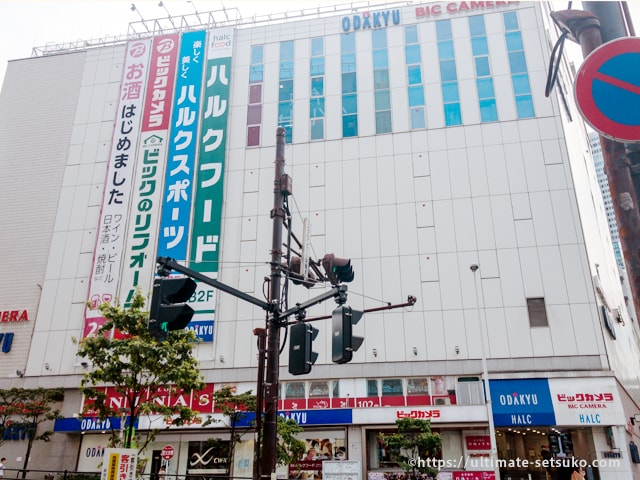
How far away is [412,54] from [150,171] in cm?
1810

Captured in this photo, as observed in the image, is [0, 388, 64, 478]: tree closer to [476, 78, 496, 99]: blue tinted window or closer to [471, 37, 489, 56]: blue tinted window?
[476, 78, 496, 99]: blue tinted window

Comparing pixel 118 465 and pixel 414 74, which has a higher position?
pixel 414 74

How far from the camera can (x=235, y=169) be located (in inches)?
1275

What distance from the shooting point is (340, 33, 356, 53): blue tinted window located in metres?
33.8

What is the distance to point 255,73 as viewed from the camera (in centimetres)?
3444

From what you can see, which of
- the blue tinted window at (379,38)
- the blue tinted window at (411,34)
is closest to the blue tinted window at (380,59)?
the blue tinted window at (379,38)

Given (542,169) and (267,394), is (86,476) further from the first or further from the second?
(542,169)

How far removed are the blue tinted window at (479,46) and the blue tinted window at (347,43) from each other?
7.50m

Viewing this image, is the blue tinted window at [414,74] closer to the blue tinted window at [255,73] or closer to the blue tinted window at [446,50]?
the blue tinted window at [446,50]

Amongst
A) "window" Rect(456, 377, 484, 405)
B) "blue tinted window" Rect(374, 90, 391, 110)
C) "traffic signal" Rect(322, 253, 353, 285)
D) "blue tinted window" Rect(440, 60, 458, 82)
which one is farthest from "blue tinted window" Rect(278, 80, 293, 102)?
"traffic signal" Rect(322, 253, 353, 285)

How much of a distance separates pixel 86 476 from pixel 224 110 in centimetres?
2221

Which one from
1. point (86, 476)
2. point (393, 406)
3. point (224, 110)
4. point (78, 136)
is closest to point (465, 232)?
point (393, 406)

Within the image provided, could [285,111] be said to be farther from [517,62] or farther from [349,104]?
[517,62]

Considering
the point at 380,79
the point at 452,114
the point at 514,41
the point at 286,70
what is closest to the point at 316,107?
the point at 286,70
